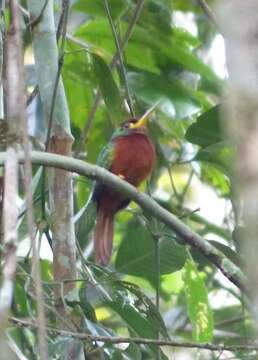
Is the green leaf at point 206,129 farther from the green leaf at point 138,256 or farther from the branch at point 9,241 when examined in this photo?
the branch at point 9,241

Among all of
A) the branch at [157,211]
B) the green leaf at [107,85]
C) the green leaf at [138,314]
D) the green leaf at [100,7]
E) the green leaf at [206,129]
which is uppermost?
the green leaf at [100,7]

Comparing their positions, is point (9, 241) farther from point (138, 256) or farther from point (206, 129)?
point (138, 256)

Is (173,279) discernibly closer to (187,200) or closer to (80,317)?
(187,200)

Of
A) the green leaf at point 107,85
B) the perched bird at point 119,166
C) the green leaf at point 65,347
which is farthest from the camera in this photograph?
the perched bird at point 119,166

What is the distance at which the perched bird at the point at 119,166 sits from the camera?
2928 millimetres

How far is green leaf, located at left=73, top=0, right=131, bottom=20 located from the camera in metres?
3.00

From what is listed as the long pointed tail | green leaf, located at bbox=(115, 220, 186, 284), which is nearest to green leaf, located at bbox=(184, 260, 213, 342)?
green leaf, located at bbox=(115, 220, 186, 284)

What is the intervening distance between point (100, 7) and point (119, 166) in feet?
1.63

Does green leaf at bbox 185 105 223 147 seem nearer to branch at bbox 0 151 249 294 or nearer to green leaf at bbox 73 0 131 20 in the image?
branch at bbox 0 151 249 294

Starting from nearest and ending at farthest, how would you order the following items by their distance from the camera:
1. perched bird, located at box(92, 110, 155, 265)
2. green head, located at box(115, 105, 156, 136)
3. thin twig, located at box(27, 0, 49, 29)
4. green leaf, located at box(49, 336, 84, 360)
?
green leaf, located at box(49, 336, 84, 360), thin twig, located at box(27, 0, 49, 29), perched bird, located at box(92, 110, 155, 265), green head, located at box(115, 105, 156, 136)

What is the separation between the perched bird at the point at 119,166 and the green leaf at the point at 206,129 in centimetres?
66

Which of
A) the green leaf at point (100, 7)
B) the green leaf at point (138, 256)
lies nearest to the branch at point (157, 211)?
the green leaf at point (138, 256)

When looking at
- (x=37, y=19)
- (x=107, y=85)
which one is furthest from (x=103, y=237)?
(x=37, y=19)

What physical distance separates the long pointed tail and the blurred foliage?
1.6 inches
